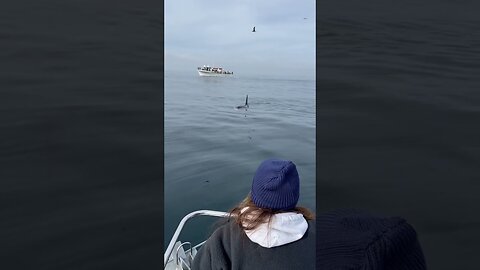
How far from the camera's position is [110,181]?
1.34 metres

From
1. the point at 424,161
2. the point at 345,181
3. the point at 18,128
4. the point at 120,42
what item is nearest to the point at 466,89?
the point at 424,161

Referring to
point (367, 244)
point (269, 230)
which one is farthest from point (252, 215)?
point (367, 244)

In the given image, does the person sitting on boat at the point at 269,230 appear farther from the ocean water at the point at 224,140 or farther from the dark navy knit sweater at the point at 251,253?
the ocean water at the point at 224,140

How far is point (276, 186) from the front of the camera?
0.99m

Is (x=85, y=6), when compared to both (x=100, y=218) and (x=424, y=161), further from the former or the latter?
(x=424, y=161)

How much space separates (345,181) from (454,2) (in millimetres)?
2198

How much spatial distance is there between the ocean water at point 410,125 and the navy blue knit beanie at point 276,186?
0.27 ft

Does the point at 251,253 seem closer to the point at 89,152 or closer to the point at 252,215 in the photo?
the point at 252,215

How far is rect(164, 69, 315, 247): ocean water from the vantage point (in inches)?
60.3

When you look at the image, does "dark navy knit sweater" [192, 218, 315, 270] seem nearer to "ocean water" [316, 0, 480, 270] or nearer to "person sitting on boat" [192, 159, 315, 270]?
"person sitting on boat" [192, 159, 315, 270]

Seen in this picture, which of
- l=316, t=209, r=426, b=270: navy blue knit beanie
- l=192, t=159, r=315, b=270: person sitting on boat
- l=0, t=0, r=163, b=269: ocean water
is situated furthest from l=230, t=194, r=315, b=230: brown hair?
l=316, t=209, r=426, b=270: navy blue knit beanie

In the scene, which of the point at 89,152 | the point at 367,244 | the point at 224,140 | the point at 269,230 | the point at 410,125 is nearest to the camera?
the point at 367,244

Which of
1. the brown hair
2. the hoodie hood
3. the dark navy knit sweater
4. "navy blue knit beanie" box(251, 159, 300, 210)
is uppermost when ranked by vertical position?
"navy blue knit beanie" box(251, 159, 300, 210)

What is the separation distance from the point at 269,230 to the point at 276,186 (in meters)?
0.12
